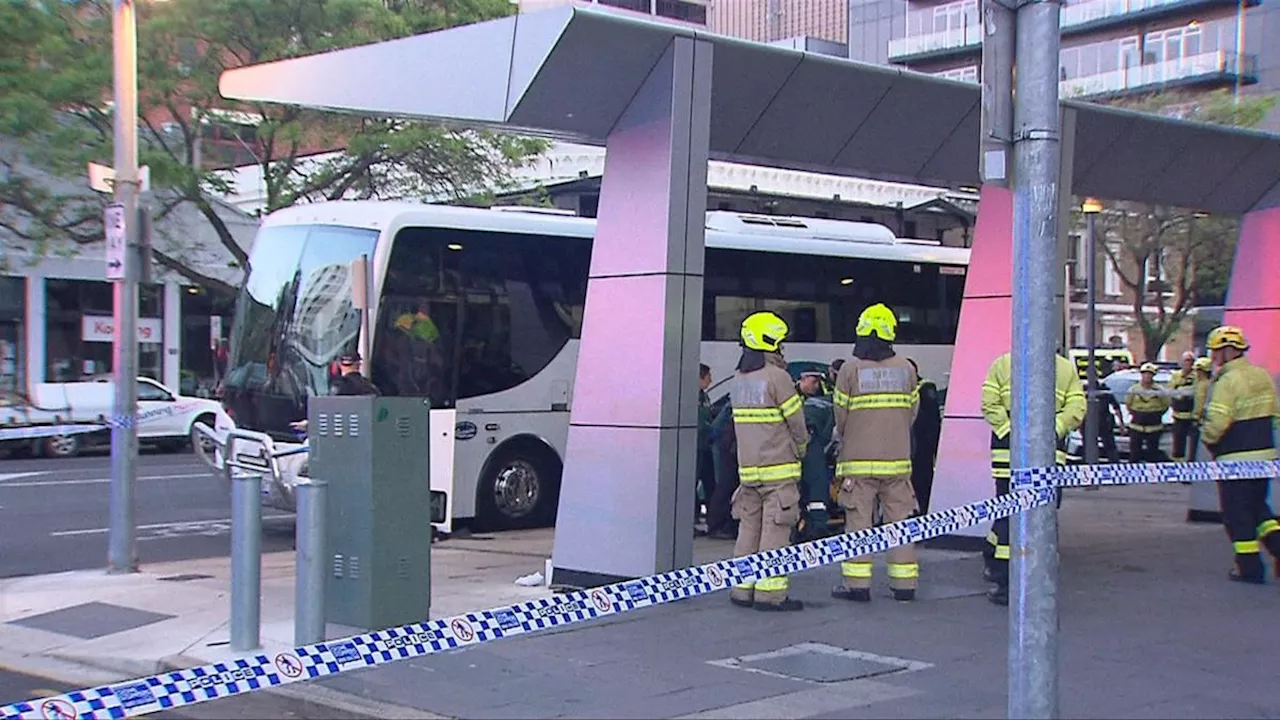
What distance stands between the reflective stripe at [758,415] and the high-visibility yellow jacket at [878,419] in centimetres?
72

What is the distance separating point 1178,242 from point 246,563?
30.3 metres

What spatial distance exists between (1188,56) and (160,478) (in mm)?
44420

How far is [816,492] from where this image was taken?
41.4 ft

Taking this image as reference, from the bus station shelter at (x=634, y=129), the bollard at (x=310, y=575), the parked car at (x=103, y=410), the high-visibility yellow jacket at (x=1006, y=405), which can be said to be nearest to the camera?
the bollard at (x=310, y=575)

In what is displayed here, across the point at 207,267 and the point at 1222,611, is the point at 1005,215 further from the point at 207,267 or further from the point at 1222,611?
the point at 207,267

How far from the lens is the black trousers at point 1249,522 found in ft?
35.2

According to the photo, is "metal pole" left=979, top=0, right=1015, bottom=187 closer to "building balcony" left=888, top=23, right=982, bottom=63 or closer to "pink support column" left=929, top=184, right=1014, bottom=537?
"pink support column" left=929, top=184, right=1014, bottom=537

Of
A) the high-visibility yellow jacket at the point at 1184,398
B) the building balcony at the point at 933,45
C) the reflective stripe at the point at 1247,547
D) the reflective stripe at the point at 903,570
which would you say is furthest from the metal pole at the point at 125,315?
the building balcony at the point at 933,45

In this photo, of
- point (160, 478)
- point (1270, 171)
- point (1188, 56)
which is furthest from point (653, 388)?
point (1188, 56)

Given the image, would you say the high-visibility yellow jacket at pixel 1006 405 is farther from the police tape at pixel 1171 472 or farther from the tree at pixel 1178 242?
the tree at pixel 1178 242

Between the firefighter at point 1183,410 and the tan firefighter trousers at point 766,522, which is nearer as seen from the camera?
the tan firefighter trousers at point 766,522

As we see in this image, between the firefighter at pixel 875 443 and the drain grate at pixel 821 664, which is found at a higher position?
the firefighter at pixel 875 443

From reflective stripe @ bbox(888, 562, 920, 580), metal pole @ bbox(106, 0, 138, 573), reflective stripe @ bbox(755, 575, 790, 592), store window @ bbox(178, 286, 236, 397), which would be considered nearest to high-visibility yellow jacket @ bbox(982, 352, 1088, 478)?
reflective stripe @ bbox(888, 562, 920, 580)

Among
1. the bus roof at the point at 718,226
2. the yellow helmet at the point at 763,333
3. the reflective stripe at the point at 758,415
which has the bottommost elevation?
the reflective stripe at the point at 758,415
